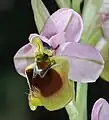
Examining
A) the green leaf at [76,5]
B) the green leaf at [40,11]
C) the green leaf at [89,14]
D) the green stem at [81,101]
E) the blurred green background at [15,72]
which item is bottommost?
the blurred green background at [15,72]

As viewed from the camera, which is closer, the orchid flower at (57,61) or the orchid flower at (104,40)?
the orchid flower at (57,61)

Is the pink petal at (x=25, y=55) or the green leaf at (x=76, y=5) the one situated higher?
the green leaf at (x=76, y=5)

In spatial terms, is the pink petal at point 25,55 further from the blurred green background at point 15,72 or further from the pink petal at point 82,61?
the blurred green background at point 15,72

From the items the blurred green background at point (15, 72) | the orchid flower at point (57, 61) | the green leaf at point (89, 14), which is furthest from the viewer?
the blurred green background at point (15, 72)

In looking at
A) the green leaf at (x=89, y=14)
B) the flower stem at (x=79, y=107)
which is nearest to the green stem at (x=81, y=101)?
the flower stem at (x=79, y=107)

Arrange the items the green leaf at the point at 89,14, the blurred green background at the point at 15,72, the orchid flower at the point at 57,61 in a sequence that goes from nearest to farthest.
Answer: the orchid flower at the point at 57,61 → the green leaf at the point at 89,14 → the blurred green background at the point at 15,72

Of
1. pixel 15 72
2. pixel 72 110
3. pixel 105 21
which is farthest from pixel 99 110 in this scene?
pixel 15 72

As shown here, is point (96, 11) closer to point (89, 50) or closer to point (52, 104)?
point (89, 50)
